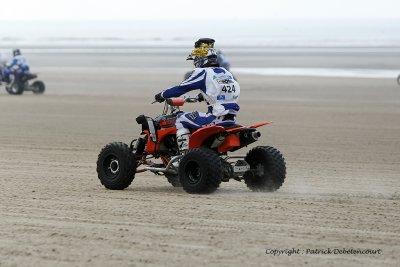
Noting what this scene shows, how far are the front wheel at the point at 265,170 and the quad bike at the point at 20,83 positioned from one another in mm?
23473

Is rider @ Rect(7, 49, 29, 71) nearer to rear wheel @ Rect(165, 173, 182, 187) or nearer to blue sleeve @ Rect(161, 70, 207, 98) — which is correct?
rear wheel @ Rect(165, 173, 182, 187)

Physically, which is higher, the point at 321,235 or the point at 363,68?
the point at 363,68

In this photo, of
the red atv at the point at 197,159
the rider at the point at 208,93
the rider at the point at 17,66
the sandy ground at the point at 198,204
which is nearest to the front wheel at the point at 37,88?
the rider at the point at 17,66

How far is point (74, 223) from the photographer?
9977 millimetres

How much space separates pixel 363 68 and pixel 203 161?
44.4 meters

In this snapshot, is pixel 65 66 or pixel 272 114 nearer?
pixel 272 114

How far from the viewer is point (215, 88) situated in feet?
39.6

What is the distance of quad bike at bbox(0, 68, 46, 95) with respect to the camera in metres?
34.9

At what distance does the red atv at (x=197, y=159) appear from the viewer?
38.7ft

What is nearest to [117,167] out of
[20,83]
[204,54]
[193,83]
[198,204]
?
[193,83]

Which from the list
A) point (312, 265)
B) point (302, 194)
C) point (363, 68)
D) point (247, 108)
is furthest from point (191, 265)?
point (363, 68)

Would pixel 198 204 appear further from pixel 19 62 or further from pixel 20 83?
pixel 19 62

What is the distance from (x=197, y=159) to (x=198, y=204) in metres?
0.73

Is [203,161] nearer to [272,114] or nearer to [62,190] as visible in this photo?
[62,190]
